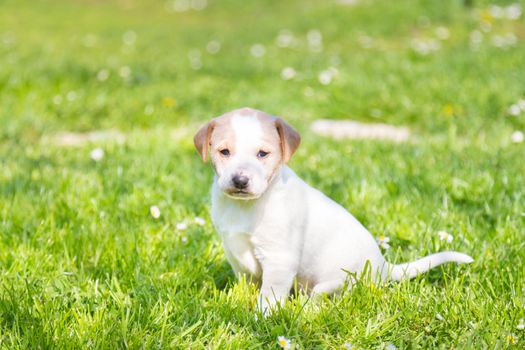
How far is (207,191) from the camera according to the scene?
3.71 metres

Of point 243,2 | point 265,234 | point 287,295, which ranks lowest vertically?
point 243,2

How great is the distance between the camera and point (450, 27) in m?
9.40

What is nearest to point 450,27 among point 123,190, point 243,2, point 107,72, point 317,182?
point 107,72

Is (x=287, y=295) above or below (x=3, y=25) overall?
above

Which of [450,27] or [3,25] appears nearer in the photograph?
[450,27]

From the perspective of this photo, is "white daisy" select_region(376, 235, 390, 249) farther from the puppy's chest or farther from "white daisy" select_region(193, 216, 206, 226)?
"white daisy" select_region(193, 216, 206, 226)

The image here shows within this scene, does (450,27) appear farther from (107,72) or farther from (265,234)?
(265,234)

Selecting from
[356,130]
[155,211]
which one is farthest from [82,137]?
[155,211]

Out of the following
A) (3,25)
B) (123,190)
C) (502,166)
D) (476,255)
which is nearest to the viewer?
(476,255)

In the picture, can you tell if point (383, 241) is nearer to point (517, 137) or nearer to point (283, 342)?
point (283, 342)

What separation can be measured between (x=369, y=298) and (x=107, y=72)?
5417 mm

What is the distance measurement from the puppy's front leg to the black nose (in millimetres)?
367

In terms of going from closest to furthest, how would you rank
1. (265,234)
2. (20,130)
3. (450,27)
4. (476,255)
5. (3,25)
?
(265,234) < (476,255) < (20,130) < (450,27) < (3,25)

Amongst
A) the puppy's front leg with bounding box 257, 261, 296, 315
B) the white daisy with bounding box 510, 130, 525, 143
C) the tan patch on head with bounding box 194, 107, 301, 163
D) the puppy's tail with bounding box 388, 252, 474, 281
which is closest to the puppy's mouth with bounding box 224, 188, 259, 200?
the tan patch on head with bounding box 194, 107, 301, 163
